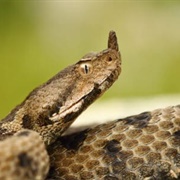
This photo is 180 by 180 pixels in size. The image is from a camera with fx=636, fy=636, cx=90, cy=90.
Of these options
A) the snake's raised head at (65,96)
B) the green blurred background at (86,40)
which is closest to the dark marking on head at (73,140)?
the snake's raised head at (65,96)

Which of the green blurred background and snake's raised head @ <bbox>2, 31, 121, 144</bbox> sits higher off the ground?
snake's raised head @ <bbox>2, 31, 121, 144</bbox>

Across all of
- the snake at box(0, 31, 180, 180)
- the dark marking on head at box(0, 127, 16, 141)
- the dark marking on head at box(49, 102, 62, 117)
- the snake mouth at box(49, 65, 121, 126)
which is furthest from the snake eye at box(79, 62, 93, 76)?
the dark marking on head at box(0, 127, 16, 141)

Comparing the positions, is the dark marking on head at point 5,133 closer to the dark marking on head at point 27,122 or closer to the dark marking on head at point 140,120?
the dark marking on head at point 27,122

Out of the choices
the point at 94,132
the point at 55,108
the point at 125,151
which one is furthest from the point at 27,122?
the point at 125,151

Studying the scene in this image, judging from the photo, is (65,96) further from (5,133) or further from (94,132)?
(5,133)

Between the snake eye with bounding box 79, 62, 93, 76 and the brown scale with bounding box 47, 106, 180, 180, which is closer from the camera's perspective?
the brown scale with bounding box 47, 106, 180, 180

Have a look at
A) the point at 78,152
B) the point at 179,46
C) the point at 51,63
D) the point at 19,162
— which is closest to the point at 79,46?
the point at 51,63

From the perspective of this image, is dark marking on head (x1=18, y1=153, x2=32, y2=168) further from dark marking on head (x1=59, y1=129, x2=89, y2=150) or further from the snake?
dark marking on head (x1=59, y1=129, x2=89, y2=150)
